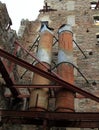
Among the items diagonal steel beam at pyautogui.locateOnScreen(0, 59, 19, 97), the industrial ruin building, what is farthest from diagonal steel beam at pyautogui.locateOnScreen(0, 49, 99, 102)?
diagonal steel beam at pyautogui.locateOnScreen(0, 59, 19, 97)

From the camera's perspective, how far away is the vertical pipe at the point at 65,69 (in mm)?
8914

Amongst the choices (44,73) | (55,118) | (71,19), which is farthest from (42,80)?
(71,19)

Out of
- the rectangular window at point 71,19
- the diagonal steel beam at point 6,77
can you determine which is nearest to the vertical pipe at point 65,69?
the diagonal steel beam at point 6,77

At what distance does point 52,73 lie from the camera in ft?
30.2

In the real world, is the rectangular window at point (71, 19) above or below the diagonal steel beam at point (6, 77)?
above

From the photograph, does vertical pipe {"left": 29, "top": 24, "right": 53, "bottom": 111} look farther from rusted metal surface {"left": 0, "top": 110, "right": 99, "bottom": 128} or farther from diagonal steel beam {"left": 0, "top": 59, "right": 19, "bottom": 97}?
diagonal steel beam {"left": 0, "top": 59, "right": 19, "bottom": 97}

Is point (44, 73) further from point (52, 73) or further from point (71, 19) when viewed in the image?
point (71, 19)

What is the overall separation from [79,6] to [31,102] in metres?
9.62

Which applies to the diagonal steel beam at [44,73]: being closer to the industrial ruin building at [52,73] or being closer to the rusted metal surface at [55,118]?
the industrial ruin building at [52,73]

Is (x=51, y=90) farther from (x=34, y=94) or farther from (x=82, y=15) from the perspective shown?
(x=82, y=15)

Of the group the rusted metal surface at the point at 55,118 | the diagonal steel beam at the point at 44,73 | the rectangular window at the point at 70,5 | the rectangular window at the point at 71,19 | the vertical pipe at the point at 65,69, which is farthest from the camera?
the rectangular window at the point at 70,5

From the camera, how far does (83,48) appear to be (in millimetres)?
14055

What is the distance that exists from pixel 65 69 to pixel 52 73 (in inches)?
34.2

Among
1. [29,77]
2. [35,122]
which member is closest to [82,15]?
[29,77]
